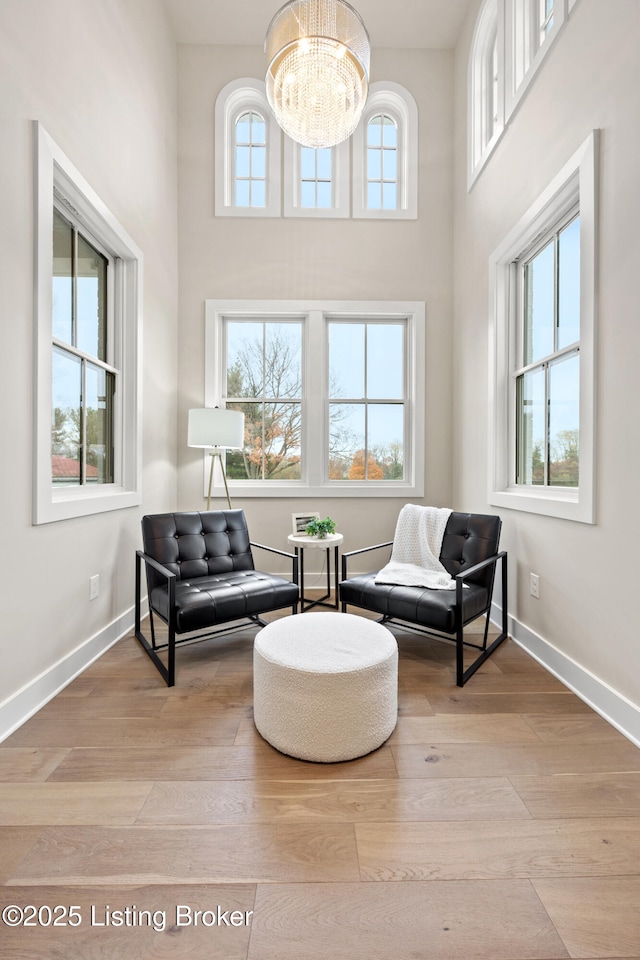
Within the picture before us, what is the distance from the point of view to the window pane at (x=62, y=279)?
238 cm

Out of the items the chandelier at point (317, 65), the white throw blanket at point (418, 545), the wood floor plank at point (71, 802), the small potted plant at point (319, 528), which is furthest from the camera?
the small potted plant at point (319, 528)

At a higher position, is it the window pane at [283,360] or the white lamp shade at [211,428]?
the window pane at [283,360]

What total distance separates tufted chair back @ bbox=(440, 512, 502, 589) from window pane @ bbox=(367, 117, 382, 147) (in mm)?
3285

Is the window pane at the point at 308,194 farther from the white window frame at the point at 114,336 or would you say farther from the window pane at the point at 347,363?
the white window frame at the point at 114,336

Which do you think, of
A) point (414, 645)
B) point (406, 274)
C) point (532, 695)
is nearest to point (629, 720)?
point (532, 695)

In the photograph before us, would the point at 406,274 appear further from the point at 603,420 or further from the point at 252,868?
the point at 252,868

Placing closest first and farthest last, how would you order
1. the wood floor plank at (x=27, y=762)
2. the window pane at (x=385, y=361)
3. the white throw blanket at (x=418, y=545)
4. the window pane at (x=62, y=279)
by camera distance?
the wood floor plank at (x=27, y=762) → the window pane at (x=62, y=279) → the white throw blanket at (x=418, y=545) → the window pane at (x=385, y=361)

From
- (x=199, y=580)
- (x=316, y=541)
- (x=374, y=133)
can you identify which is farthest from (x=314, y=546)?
(x=374, y=133)

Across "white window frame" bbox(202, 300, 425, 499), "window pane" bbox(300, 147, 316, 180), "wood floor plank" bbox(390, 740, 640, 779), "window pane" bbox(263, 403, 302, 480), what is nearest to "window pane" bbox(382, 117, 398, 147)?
"window pane" bbox(300, 147, 316, 180)

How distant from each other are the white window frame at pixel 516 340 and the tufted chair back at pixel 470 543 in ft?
0.69

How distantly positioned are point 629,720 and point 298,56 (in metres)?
3.21

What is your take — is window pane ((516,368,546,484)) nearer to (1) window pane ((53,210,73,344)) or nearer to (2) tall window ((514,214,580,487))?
(2) tall window ((514,214,580,487))

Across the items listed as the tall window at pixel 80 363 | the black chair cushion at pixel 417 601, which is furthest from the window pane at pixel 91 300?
the black chair cushion at pixel 417 601

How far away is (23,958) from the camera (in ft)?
3.40
